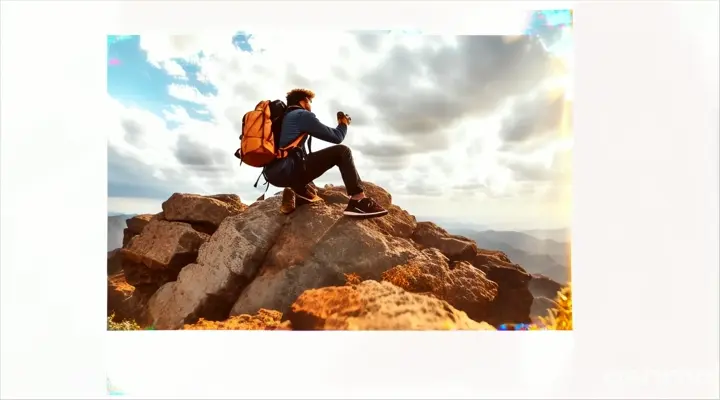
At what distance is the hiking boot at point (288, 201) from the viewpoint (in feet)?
11.9

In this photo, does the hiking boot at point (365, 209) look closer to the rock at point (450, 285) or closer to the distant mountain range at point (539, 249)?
the rock at point (450, 285)

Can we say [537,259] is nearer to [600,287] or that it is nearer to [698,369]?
[600,287]

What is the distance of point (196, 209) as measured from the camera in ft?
12.1

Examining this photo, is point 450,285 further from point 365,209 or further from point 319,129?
point 319,129

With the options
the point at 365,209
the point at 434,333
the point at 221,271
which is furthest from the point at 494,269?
the point at 221,271

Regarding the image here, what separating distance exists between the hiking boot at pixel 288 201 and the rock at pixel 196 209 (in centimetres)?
38

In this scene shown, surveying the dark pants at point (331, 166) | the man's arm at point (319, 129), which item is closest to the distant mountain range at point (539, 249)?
the dark pants at point (331, 166)

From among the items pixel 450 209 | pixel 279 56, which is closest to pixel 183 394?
pixel 450 209

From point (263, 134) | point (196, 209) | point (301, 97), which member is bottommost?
point (196, 209)

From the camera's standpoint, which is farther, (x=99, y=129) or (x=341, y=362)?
(x=99, y=129)

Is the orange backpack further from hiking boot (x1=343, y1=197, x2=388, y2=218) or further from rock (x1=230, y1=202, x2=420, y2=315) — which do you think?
hiking boot (x1=343, y1=197, x2=388, y2=218)

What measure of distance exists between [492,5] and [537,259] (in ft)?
6.69

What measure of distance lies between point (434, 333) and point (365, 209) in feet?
3.61

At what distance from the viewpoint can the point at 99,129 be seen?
3643 millimetres
